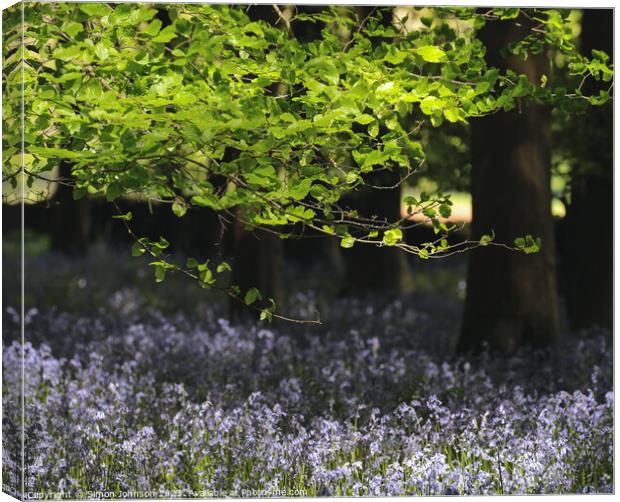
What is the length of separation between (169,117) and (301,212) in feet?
3.25

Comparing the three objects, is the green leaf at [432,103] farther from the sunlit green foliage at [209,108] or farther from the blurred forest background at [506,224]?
the blurred forest background at [506,224]

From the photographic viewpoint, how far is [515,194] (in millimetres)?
9688

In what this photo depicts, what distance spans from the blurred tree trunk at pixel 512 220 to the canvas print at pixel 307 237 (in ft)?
0.07

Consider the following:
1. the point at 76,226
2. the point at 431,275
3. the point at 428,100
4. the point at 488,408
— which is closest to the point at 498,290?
the point at 488,408

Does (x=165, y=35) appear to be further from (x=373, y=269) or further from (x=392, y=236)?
(x=373, y=269)

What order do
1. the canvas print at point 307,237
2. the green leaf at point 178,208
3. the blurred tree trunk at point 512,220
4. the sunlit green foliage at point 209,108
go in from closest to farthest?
the sunlit green foliage at point 209,108 → the canvas print at point 307,237 → the green leaf at point 178,208 → the blurred tree trunk at point 512,220

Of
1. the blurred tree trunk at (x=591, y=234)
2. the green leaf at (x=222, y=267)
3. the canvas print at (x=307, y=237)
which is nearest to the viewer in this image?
the canvas print at (x=307, y=237)

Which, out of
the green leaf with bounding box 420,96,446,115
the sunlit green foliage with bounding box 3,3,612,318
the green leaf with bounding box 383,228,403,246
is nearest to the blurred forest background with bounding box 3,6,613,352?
the sunlit green foliage with bounding box 3,3,612,318

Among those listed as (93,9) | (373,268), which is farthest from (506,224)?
(373,268)

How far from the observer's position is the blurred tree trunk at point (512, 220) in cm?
964

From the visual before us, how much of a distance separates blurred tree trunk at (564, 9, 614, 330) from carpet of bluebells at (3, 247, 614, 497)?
6.11 feet

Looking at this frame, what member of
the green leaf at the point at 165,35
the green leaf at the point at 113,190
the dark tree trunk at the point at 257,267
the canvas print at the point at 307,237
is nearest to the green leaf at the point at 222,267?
the canvas print at the point at 307,237

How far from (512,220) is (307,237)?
11.2ft

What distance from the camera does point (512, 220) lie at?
959cm
